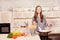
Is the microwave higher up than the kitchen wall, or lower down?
lower down

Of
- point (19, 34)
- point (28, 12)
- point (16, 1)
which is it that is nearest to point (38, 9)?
point (28, 12)

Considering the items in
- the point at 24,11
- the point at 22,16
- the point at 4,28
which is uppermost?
the point at 24,11

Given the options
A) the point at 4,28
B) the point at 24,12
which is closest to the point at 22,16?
the point at 24,12

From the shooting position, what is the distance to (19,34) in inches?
87.2

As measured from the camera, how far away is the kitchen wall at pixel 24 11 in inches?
156

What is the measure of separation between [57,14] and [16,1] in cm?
103

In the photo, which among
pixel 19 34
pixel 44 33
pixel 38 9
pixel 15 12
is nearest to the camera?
pixel 19 34

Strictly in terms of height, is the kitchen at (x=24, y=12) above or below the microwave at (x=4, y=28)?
above

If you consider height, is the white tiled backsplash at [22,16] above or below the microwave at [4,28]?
above

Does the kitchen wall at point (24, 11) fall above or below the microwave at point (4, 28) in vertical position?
above

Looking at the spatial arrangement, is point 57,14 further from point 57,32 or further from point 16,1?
point 16,1

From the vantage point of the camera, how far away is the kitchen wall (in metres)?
3.97

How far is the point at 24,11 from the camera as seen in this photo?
3990 mm

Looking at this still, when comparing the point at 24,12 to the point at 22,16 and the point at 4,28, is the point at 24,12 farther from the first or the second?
the point at 4,28
